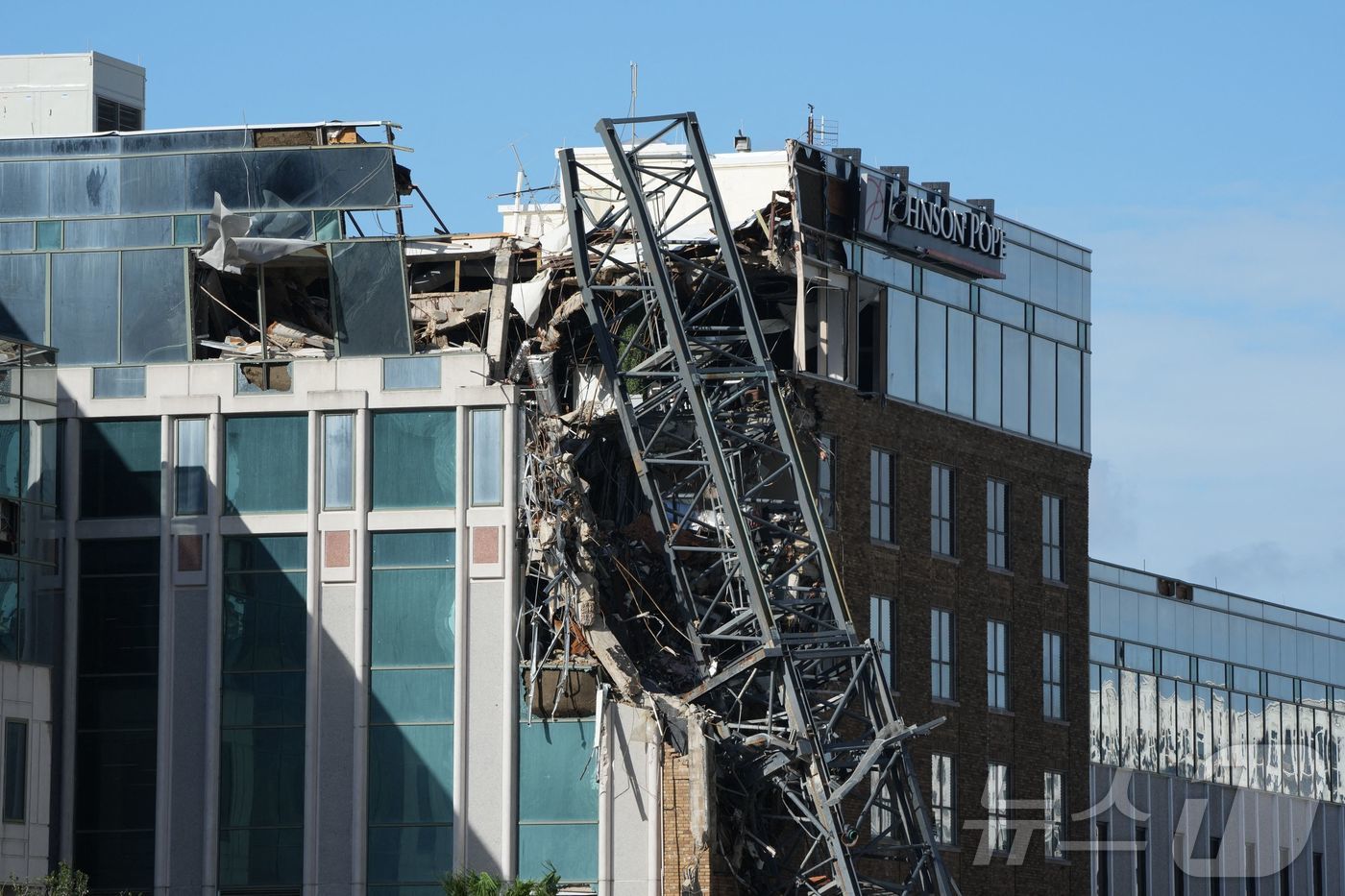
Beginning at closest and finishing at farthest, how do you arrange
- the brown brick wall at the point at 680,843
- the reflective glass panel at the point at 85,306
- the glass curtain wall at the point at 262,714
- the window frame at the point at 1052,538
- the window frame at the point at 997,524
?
the brown brick wall at the point at 680,843 → the glass curtain wall at the point at 262,714 → the reflective glass panel at the point at 85,306 → the window frame at the point at 997,524 → the window frame at the point at 1052,538

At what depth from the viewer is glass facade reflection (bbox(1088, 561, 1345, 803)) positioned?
69.6 metres

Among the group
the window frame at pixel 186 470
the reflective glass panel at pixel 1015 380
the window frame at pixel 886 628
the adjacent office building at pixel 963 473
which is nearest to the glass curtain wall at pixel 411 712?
the window frame at pixel 186 470

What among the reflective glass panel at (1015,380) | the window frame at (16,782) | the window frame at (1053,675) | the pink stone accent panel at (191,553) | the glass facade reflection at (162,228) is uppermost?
the glass facade reflection at (162,228)

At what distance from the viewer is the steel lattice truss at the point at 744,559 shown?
5038 centimetres

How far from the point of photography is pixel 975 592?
2355 inches

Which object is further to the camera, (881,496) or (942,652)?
(942,652)

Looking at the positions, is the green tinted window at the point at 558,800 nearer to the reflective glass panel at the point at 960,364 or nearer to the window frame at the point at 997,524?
the window frame at the point at 997,524

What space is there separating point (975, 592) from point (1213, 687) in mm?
18013

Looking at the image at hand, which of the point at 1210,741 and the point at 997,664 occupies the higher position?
the point at 997,664

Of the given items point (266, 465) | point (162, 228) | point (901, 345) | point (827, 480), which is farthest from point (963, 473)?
point (162, 228)

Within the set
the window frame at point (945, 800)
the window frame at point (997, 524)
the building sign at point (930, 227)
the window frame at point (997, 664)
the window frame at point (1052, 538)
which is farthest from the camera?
the window frame at point (1052, 538)

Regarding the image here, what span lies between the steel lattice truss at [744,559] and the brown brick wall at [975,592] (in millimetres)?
3283

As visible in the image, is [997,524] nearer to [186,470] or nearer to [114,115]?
[186,470]

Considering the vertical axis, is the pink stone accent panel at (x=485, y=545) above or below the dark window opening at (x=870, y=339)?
below
